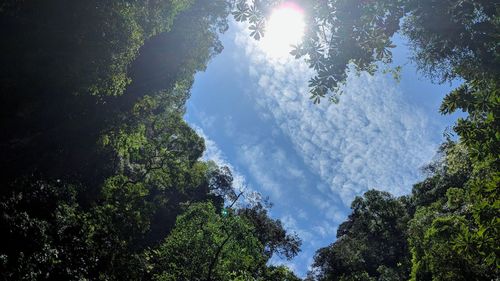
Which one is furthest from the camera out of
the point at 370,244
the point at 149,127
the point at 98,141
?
the point at 370,244

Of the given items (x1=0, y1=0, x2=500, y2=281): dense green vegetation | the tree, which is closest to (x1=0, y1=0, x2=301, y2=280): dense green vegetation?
(x1=0, y1=0, x2=500, y2=281): dense green vegetation

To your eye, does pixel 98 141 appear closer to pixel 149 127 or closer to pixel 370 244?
pixel 149 127

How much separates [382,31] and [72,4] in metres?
16.1

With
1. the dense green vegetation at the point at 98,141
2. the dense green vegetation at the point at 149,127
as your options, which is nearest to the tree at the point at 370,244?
the dense green vegetation at the point at 149,127

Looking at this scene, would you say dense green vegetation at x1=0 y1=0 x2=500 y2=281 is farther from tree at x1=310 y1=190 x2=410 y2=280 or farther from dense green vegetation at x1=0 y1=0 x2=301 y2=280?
tree at x1=310 y1=190 x2=410 y2=280

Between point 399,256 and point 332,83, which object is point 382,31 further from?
point 399,256

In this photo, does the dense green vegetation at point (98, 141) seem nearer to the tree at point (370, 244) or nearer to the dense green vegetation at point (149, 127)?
the dense green vegetation at point (149, 127)

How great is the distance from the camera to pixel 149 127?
34281 millimetres

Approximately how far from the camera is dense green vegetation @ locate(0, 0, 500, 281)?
10.5m

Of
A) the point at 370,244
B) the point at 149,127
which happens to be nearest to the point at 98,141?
the point at 149,127

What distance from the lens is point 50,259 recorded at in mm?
19828

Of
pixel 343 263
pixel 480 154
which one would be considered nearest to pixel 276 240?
pixel 343 263

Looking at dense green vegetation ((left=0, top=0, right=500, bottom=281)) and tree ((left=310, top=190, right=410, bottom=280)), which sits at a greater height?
tree ((left=310, top=190, right=410, bottom=280))

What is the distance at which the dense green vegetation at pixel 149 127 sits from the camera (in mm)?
10500
